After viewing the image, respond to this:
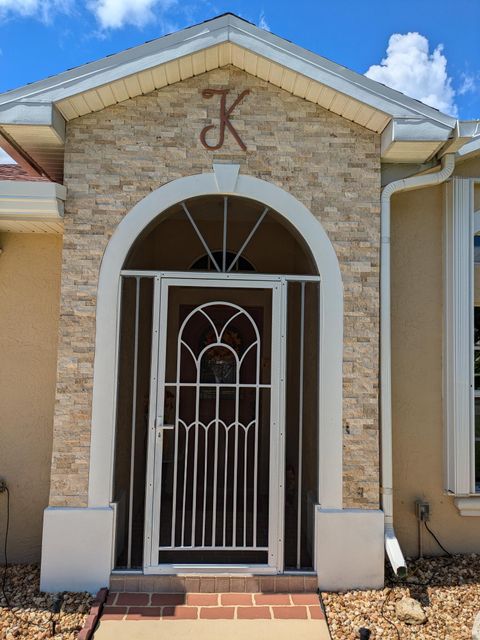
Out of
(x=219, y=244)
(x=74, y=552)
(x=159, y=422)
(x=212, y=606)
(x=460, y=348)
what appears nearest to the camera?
(x=212, y=606)

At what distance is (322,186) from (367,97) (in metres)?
0.89

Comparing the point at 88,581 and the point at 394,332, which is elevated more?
the point at 394,332

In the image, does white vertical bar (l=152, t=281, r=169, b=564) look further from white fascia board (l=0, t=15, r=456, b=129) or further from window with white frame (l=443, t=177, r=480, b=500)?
window with white frame (l=443, t=177, r=480, b=500)

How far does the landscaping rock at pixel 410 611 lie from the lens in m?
3.74

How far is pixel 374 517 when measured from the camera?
167 inches

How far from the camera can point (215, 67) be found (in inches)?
176

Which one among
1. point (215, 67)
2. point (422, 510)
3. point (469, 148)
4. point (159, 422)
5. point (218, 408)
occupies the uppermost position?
point (215, 67)

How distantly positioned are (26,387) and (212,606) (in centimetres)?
290

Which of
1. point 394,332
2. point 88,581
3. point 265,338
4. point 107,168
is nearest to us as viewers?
point 88,581

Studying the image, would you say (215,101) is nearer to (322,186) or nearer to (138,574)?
(322,186)

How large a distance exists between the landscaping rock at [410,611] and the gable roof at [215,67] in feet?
13.4

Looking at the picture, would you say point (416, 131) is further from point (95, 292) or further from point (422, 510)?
point (422, 510)

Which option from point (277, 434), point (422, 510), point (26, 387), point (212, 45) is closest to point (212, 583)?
point (277, 434)

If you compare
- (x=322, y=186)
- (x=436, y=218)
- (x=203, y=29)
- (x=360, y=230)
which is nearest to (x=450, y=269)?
(x=436, y=218)
